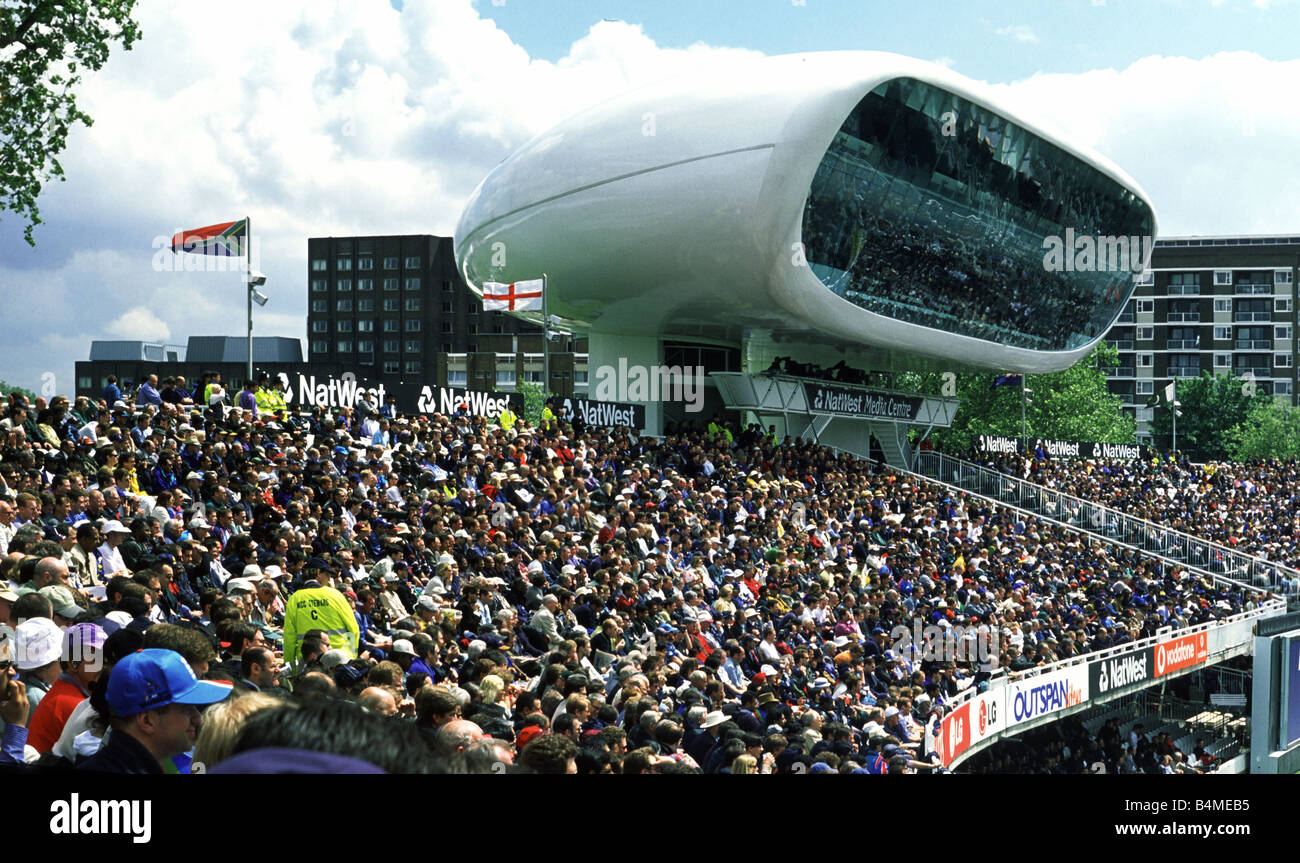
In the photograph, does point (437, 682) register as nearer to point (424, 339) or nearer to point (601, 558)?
point (601, 558)

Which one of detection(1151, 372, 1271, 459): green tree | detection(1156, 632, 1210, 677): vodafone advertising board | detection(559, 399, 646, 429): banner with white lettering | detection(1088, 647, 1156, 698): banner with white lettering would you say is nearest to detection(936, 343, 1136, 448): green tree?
detection(1151, 372, 1271, 459): green tree

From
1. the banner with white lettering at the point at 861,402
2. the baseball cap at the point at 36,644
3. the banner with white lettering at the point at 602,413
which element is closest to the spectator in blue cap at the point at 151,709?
the baseball cap at the point at 36,644

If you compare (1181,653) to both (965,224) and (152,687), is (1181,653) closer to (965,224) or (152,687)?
(965,224)

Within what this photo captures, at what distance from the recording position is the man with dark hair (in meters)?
5.49

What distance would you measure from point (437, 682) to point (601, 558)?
27.0ft

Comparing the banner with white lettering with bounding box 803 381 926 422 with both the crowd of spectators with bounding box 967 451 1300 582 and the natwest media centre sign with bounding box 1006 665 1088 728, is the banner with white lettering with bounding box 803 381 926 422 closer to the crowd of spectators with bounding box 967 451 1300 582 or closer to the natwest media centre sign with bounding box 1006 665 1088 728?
the crowd of spectators with bounding box 967 451 1300 582

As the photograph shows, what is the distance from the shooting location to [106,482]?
12.6m

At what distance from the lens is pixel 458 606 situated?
41.9 ft

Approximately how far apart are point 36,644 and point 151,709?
95.2 inches

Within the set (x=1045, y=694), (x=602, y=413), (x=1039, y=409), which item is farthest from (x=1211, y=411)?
(x=1045, y=694)

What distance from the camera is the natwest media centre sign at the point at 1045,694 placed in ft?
60.7

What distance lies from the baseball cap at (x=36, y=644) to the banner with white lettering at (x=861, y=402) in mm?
35594

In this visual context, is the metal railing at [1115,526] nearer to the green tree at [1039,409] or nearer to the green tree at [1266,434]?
the green tree at [1039,409]

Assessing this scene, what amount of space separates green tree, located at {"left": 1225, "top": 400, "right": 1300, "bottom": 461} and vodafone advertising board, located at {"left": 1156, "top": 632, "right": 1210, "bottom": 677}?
67902mm
